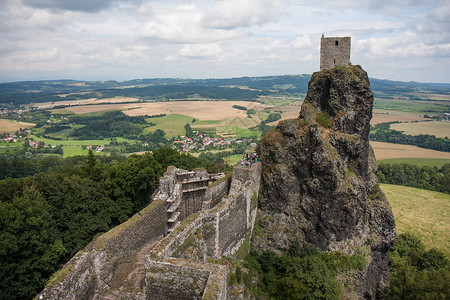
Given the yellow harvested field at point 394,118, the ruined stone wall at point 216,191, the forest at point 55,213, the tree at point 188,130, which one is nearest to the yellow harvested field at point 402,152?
the yellow harvested field at point 394,118

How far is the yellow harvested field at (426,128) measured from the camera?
393ft

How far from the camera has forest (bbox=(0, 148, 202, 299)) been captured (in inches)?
772

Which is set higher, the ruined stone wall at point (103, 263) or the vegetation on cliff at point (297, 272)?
the ruined stone wall at point (103, 263)

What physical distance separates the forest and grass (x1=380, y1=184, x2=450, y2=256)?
131ft

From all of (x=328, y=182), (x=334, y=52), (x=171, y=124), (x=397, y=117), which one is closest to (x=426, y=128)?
(x=397, y=117)

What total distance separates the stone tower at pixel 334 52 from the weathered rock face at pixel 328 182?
1.45 meters

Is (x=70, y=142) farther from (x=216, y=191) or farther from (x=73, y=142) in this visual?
(x=216, y=191)

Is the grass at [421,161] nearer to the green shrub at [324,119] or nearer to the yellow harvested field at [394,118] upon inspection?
the yellow harvested field at [394,118]

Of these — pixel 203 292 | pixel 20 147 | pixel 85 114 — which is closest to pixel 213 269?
pixel 203 292

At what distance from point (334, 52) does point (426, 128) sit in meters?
129

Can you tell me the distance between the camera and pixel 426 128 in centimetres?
12938

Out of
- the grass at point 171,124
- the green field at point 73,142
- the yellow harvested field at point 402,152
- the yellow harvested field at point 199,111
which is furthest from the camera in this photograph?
Answer: the yellow harvested field at point 199,111

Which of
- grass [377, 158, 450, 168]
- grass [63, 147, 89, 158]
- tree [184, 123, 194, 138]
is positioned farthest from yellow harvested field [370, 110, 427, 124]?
grass [63, 147, 89, 158]

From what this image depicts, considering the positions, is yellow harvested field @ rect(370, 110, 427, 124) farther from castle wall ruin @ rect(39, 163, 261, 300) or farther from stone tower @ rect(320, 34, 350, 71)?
castle wall ruin @ rect(39, 163, 261, 300)
